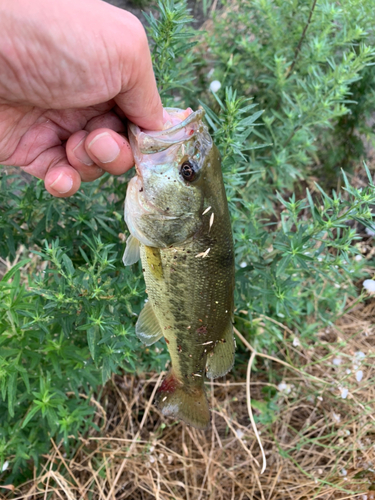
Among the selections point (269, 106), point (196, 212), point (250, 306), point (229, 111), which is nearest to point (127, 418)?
point (250, 306)

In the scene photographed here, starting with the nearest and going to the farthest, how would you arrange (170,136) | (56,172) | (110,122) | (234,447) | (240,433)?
(170,136) → (56,172) → (110,122) → (240,433) → (234,447)

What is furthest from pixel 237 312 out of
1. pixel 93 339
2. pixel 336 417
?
pixel 93 339

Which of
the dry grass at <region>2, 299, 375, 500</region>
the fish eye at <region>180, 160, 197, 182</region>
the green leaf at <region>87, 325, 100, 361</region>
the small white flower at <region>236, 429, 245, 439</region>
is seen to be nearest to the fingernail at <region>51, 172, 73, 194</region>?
the fish eye at <region>180, 160, 197, 182</region>

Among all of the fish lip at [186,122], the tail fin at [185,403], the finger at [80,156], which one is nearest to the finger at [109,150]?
the finger at [80,156]

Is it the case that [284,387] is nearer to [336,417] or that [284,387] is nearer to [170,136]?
[336,417]

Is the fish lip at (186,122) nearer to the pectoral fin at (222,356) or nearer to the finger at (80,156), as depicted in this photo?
the finger at (80,156)

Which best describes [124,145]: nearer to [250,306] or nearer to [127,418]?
[250,306]
